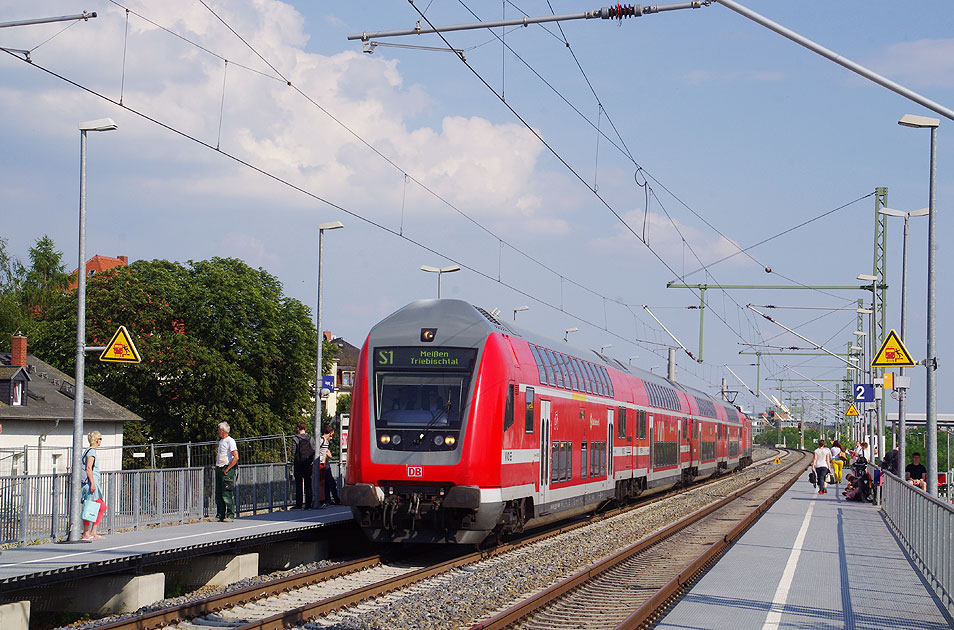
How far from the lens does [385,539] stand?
17.3 meters

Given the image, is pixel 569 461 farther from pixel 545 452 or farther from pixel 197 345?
pixel 197 345

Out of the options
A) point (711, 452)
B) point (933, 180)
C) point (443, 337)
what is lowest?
point (711, 452)

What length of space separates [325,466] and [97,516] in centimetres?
700

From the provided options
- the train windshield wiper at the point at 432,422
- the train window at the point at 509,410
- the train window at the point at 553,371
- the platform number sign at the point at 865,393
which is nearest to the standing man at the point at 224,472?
the train windshield wiper at the point at 432,422

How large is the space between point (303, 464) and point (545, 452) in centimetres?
517

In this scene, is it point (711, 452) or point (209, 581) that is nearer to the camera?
point (209, 581)

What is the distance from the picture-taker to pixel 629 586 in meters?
14.9

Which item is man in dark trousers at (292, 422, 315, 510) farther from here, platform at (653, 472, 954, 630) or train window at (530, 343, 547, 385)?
platform at (653, 472, 954, 630)

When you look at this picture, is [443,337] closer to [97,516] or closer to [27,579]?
[97,516]

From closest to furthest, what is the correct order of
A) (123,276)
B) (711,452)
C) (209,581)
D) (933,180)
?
(209,581), (933,180), (711,452), (123,276)

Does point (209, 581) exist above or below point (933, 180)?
below

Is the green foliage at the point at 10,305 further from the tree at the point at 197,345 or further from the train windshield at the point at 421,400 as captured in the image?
the train windshield at the point at 421,400

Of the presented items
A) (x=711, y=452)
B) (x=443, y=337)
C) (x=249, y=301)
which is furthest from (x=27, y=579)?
(x=249, y=301)

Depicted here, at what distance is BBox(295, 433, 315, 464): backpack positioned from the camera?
22.1 m
